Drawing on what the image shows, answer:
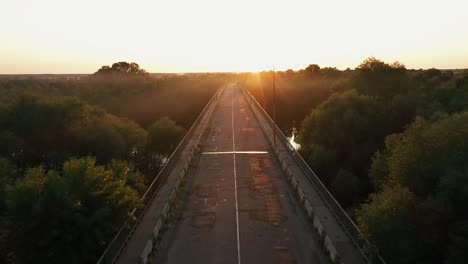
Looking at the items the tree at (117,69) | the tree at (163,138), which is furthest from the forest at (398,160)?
the tree at (117,69)

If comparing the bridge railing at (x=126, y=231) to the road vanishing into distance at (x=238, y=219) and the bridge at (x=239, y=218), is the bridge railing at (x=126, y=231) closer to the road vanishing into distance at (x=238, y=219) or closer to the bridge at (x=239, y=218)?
the bridge at (x=239, y=218)

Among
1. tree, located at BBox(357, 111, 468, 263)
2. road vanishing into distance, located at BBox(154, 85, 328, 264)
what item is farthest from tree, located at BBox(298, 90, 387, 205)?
tree, located at BBox(357, 111, 468, 263)

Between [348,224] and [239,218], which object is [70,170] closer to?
[239,218]

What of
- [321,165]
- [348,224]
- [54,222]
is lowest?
[321,165]

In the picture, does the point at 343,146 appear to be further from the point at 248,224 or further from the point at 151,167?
the point at 248,224

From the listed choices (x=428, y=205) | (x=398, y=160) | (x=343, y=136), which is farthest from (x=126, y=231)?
(x=343, y=136)
